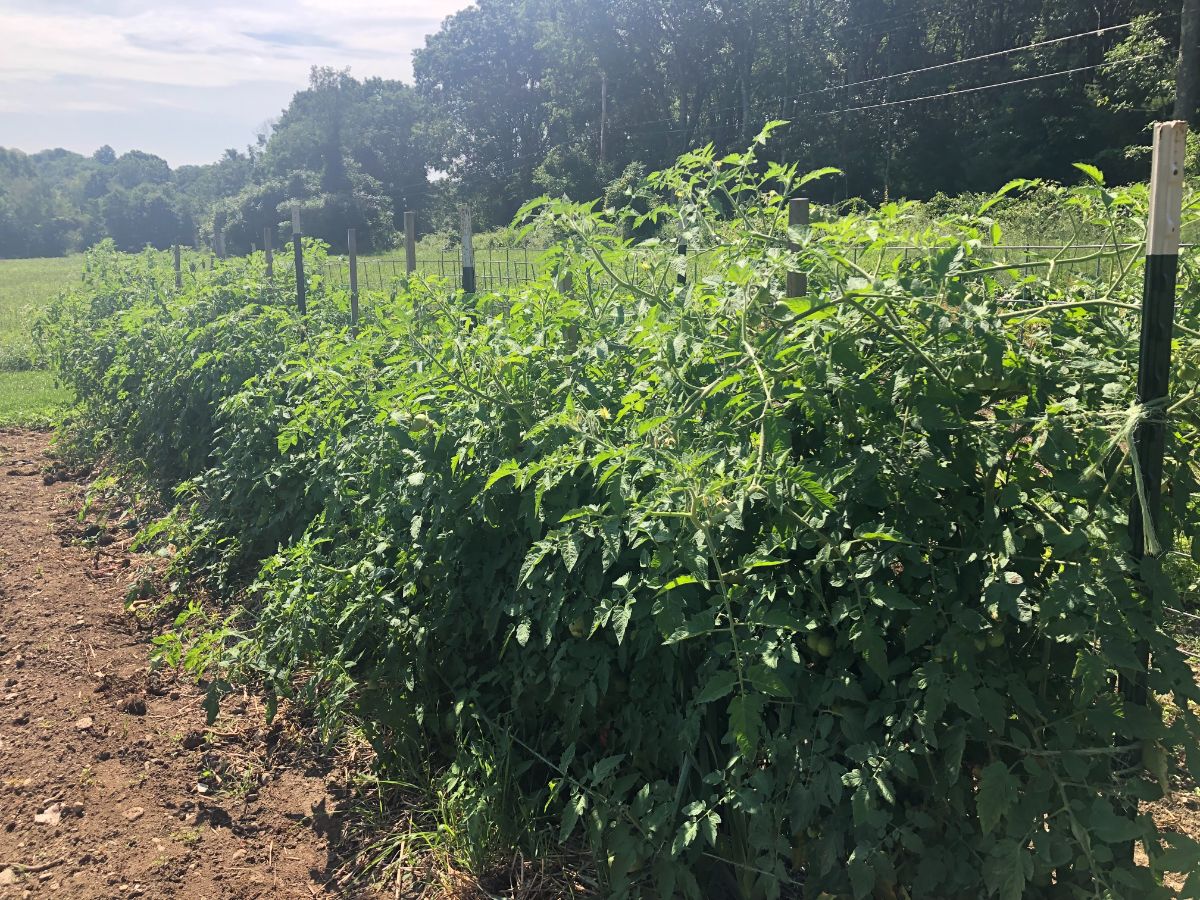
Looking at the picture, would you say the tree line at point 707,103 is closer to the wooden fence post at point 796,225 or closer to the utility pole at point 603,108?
the utility pole at point 603,108

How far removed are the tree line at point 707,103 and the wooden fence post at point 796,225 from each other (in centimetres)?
1677

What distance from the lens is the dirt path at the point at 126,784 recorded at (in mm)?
2818

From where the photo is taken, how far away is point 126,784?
324 centimetres

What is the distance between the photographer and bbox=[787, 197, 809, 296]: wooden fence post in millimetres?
2676

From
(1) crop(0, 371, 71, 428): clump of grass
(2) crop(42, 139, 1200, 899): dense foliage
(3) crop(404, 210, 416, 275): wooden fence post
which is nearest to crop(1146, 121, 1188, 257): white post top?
(2) crop(42, 139, 1200, 899): dense foliage

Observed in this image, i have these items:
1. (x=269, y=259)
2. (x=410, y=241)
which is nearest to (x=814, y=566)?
(x=410, y=241)

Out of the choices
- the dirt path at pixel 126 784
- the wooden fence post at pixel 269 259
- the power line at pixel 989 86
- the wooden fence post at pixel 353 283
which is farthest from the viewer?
the power line at pixel 989 86

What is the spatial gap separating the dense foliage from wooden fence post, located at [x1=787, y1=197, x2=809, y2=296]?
13 centimetres

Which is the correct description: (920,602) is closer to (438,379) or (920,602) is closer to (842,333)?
(842,333)

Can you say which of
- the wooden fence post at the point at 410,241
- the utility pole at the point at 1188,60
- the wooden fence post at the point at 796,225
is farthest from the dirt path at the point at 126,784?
the utility pole at the point at 1188,60

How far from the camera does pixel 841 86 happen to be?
40500 mm

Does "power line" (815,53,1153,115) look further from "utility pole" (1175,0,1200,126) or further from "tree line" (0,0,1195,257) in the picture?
"utility pole" (1175,0,1200,126)

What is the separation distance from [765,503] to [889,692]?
50 cm

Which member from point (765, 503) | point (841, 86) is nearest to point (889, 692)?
point (765, 503)
